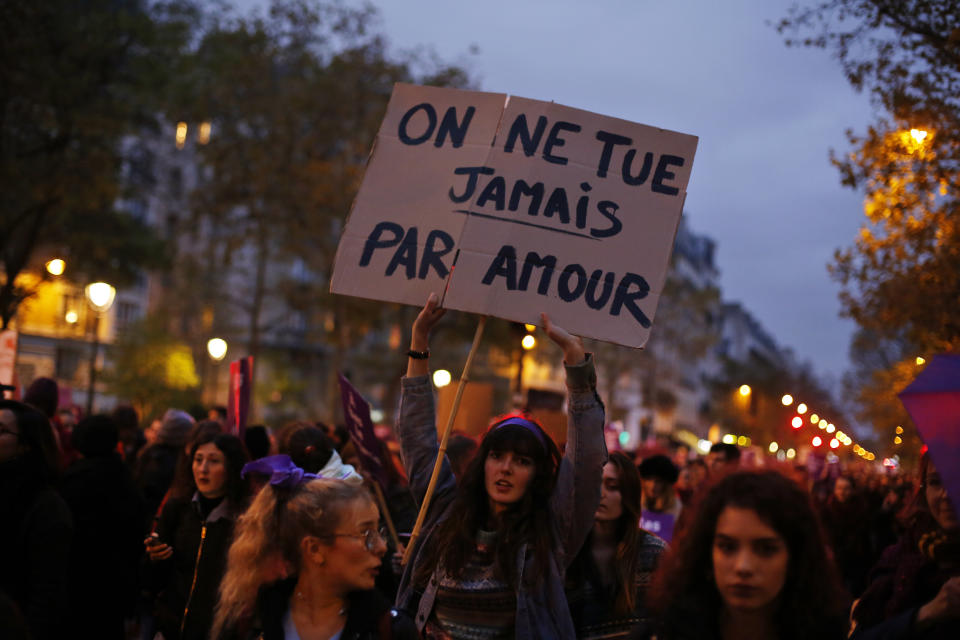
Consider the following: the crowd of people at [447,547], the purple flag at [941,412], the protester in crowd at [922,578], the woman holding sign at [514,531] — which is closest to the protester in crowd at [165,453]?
the crowd of people at [447,547]

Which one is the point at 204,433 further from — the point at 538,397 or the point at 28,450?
the point at 538,397

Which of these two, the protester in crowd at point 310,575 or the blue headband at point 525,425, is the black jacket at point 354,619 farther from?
the blue headband at point 525,425

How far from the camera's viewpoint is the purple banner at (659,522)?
27.3 ft

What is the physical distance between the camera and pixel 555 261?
5.31m

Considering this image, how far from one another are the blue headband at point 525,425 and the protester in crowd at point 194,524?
194 centimetres

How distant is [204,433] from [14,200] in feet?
60.1

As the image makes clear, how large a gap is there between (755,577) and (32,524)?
3498mm

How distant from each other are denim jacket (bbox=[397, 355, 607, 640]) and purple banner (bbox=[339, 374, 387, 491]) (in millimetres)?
2271

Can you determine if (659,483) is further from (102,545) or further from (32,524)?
(32,524)

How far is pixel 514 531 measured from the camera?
Answer: 4.53 metres

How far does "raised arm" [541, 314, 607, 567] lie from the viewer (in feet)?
15.1

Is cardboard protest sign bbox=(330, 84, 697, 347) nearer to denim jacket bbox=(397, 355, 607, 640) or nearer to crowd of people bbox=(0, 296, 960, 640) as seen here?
crowd of people bbox=(0, 296, 960, 640)

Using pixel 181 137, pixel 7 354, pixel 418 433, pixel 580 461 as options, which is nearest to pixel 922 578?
pixel 580 461

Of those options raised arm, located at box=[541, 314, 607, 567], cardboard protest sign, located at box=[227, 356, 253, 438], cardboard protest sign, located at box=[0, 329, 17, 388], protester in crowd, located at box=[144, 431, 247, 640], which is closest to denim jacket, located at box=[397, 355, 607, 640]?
raised arm, located at box=[541, 314, 607, 567]
